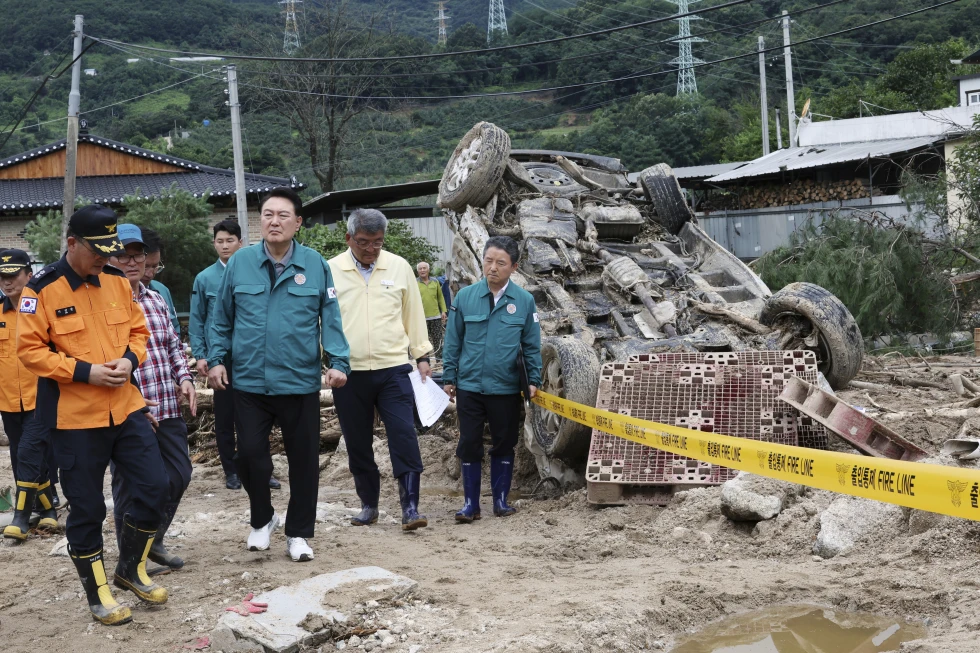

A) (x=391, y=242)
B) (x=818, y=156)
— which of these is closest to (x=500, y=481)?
(x=391, y=242)

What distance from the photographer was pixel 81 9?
228ft

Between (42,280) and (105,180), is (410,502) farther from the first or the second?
(105,180)

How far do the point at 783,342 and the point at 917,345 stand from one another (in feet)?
21.0

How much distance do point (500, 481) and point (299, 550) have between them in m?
1.96

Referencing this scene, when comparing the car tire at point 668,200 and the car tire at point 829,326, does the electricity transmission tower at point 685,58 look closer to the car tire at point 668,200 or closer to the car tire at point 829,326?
the car tire at point 668,200

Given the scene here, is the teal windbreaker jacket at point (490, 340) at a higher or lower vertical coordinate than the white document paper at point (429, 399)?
higher

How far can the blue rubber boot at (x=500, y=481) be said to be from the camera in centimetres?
718

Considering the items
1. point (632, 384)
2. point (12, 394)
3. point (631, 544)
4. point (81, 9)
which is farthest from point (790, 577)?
point (81, 9)

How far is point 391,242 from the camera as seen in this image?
2303 centimetres

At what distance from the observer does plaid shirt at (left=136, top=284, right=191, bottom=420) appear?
5.49m

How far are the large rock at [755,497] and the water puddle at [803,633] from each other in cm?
127

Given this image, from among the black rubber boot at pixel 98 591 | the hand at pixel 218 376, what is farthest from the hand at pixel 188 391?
the black rubber boot at pixel 98 591

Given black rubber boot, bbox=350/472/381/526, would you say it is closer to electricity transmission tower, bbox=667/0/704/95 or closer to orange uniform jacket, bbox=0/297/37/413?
orange uniform jacket, bbox=0/297/37/413

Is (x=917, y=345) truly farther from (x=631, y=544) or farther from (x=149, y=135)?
(x=149, y=135)
